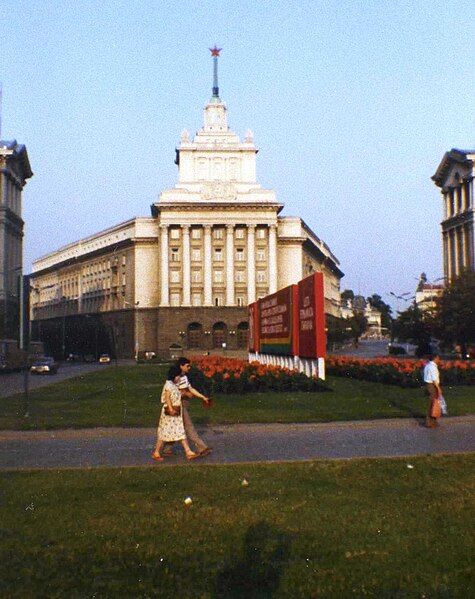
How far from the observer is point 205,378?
101 ft

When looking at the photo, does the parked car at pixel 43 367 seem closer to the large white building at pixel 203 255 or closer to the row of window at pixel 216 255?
the large white building at pixel 203 255

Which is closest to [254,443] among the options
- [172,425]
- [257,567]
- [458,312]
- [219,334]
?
[172,425]

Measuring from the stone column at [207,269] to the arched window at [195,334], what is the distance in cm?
309

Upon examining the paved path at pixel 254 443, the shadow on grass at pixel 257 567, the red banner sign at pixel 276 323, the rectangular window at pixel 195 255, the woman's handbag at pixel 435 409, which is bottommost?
the shadow on grass at pixel 257 567

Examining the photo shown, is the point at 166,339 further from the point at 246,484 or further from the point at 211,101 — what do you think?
the point at 246,484

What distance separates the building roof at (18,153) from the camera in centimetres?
10531

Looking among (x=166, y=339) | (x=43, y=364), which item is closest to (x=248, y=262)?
(x=166, y=339)

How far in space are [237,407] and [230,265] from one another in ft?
271

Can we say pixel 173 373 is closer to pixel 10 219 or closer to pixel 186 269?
pixel 186 269

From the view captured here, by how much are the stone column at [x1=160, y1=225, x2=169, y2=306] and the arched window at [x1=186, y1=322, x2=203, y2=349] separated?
4397 mm

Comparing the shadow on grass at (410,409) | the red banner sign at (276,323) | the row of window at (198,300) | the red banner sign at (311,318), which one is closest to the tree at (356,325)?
the row of window at (198,300)

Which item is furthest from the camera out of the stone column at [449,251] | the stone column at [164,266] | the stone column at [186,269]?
the stone column at [449,251]

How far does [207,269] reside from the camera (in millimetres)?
106562

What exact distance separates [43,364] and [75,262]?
81.3 metres
